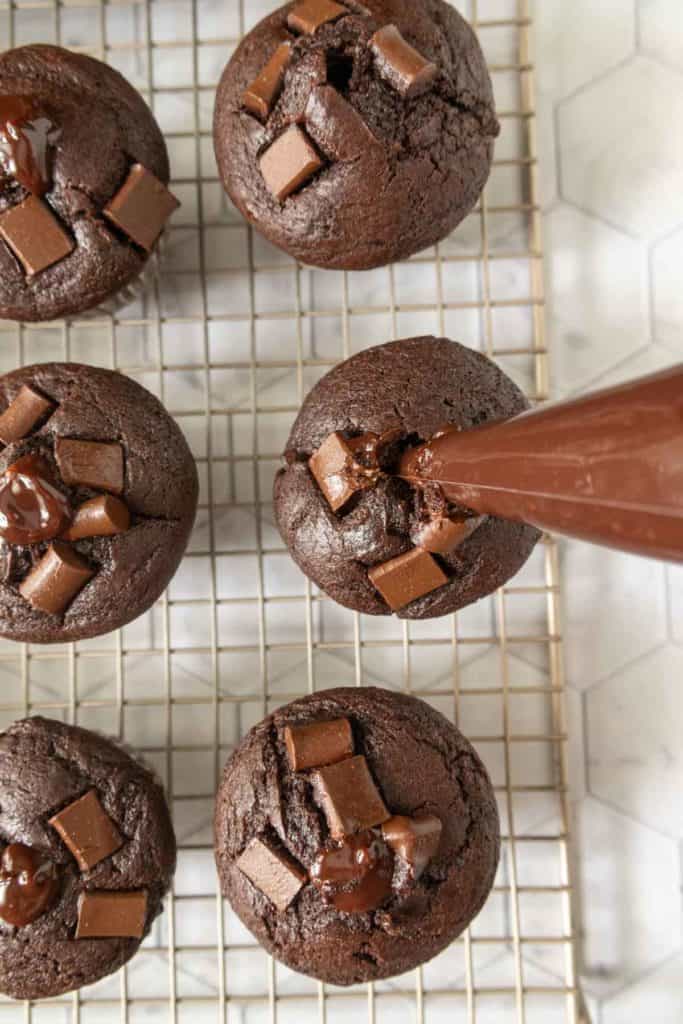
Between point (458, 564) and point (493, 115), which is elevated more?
point (493, 115)

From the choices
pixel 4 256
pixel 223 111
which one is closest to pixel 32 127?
pixel 4 256

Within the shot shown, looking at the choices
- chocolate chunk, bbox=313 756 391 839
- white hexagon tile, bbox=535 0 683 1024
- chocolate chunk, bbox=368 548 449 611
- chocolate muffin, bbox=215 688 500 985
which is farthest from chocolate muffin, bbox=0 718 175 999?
white hexagon tile, bbox=535 0 683 1024

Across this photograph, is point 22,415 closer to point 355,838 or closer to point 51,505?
point 51,505

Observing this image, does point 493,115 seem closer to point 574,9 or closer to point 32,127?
point 574,9

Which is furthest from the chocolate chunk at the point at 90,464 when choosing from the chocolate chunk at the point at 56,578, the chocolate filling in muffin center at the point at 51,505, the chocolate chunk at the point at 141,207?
the chocolate chunk at the point at 141,207

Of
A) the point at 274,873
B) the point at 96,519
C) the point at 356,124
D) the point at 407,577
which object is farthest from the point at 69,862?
the point at 356,124
